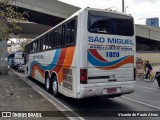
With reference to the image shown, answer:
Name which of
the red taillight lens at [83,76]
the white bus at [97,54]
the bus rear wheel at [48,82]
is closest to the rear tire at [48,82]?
the bus rear wheel at [48,82]

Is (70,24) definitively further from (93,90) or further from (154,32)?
(154,32)

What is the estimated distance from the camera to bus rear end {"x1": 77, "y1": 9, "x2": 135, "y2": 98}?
876 centimetres

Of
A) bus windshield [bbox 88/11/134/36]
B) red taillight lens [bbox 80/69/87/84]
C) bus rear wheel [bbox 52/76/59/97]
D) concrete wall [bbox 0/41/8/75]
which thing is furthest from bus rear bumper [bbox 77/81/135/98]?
concrete wall [bbox 0/41/8/75]

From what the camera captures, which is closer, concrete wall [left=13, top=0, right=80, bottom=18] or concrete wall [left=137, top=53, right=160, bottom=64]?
concrete wall [left=13, top=0, right=80, bottom=18]

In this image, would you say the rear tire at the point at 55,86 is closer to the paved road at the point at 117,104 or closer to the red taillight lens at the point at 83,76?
Answer: the paved road at the point at 117,104

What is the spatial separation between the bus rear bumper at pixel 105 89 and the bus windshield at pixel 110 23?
6.18 ft

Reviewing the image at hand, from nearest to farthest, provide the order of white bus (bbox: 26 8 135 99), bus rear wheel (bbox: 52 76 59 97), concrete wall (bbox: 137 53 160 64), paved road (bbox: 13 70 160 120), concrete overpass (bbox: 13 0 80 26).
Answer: white bus (bbox: 26 8 135 99), paved road (bbox: 13 70 160 120), bus rear wheel (bbox: 52 76 59 97), concrete overpass (bbox: 13 0 80 26), concrete wall (bbox: 137 53 160 64)

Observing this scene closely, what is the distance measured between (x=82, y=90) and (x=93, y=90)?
16.2 inches

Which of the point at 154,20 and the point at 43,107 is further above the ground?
the point at 154,20

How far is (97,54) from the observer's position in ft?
29.7

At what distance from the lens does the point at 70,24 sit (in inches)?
390

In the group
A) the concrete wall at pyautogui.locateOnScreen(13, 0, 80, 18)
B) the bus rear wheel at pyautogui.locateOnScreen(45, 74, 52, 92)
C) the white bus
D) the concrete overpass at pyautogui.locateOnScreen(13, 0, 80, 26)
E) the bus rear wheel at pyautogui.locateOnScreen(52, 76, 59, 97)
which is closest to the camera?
the white bus

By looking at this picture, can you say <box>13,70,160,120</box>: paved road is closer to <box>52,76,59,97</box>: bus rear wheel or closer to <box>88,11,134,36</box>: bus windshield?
<box>52,76,59,97</box>: bus rear wheel

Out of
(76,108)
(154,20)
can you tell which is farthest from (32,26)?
(76,108)
